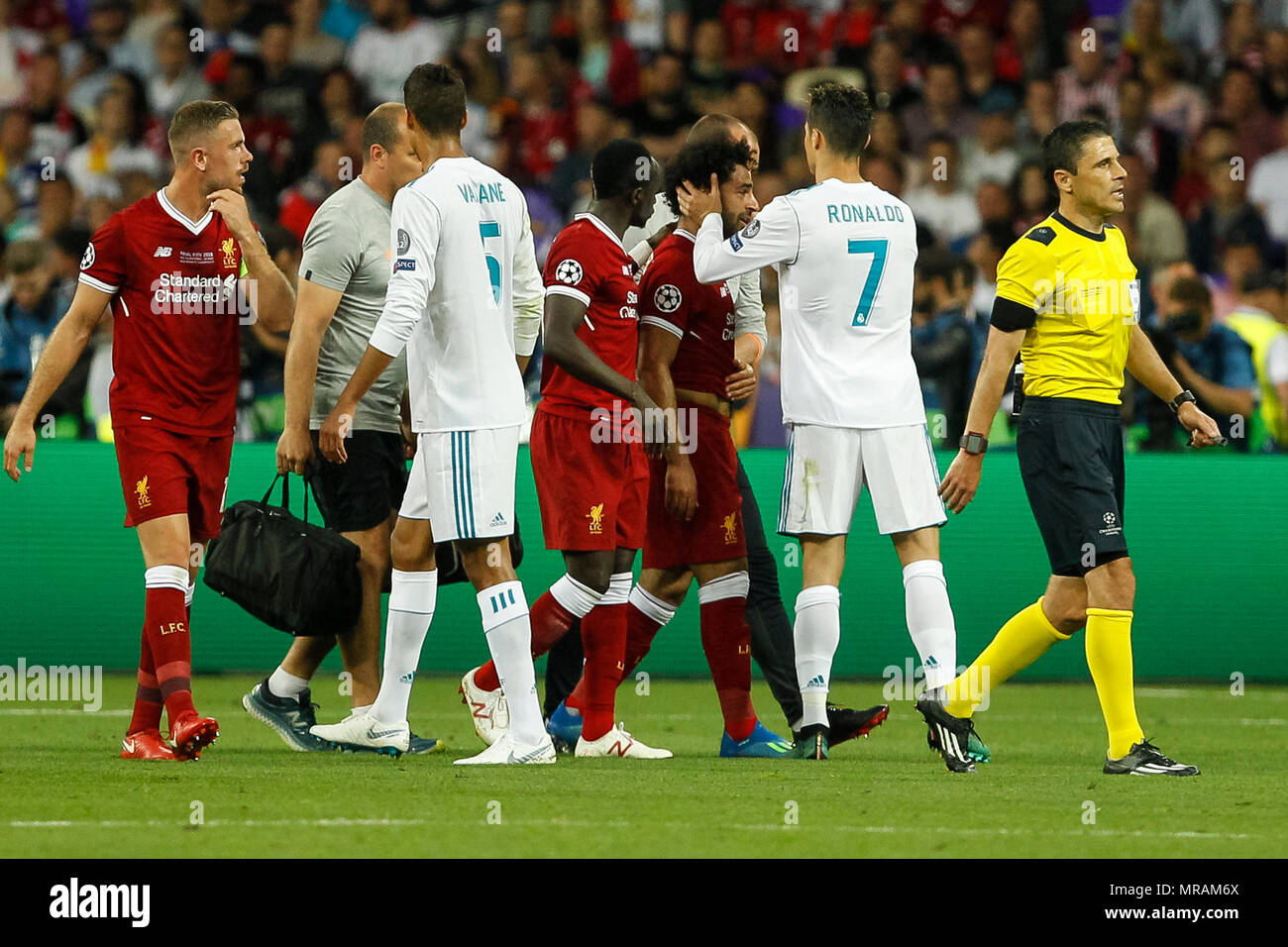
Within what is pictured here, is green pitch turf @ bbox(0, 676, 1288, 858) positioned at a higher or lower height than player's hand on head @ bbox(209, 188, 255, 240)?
lower

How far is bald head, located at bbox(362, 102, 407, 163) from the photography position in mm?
7461

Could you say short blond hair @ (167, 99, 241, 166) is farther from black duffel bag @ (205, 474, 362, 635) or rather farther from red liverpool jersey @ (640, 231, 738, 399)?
red liverpool jersey @ (640, 231, 738, 399)

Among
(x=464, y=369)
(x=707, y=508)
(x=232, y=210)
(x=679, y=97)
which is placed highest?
(x=679, y=97)

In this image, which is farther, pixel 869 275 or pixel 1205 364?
pixel 1205 364

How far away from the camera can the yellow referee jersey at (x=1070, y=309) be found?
264 inches

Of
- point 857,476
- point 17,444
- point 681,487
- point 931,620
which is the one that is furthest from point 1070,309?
point 17,444

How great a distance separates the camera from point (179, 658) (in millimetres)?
6840

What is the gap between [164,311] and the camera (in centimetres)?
695

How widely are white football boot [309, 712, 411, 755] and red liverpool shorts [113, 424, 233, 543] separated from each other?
2.90ft

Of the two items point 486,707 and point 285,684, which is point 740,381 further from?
point 285,684

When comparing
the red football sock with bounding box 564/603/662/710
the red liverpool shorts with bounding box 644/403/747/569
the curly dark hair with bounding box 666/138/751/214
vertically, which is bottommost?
the red football sock with bounding box 564/603/662/710

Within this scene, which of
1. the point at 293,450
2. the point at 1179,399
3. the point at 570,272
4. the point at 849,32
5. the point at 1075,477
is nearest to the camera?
the point at 1075,477

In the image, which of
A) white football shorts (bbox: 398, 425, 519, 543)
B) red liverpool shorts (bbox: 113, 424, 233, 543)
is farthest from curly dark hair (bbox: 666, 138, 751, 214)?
red liverpool shorts (bbox: 113, 424, 233, 543)

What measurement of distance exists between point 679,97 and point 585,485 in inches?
311
